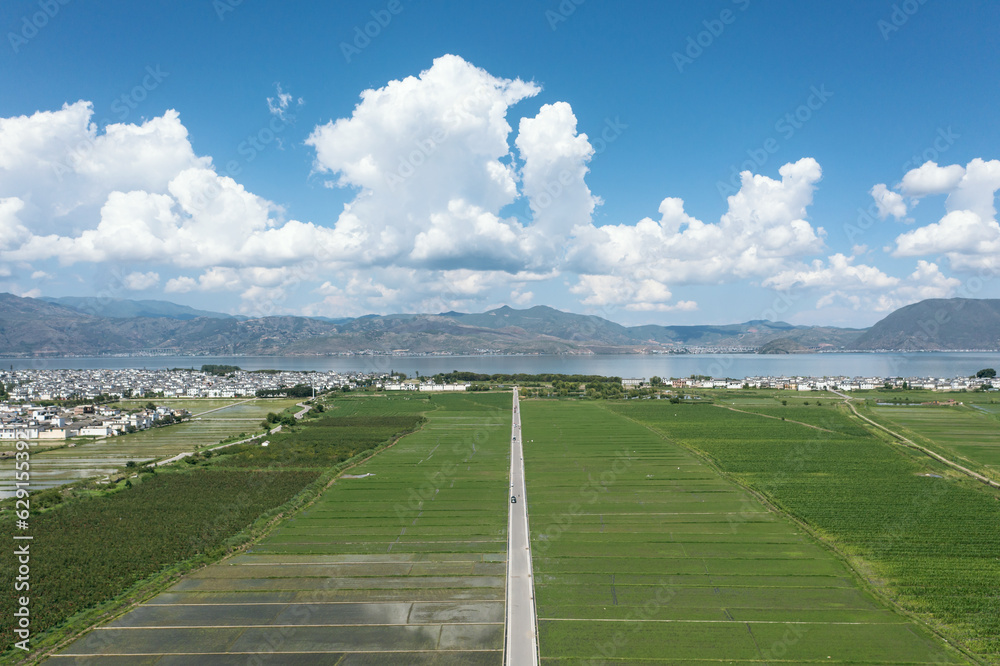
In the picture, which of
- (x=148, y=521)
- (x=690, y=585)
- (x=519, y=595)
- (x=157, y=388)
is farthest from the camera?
(x=157, y=388)

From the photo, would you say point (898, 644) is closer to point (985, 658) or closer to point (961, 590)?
point (985, 658)

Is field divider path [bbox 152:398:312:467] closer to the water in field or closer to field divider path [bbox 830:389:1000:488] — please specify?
the water in field

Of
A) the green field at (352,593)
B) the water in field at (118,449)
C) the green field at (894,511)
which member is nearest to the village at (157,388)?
the water in field at (118,449)

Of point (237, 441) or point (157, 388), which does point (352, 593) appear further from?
point (157, 388)

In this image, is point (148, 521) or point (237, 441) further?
point (237, 441)

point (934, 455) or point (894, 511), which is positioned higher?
point (934, 455)

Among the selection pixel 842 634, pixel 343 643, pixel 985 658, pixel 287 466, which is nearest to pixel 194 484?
pixel 287 466

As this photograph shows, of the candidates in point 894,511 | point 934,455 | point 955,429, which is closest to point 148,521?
point 894,511

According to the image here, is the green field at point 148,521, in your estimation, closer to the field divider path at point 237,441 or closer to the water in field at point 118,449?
the field divider path at point 237,441
